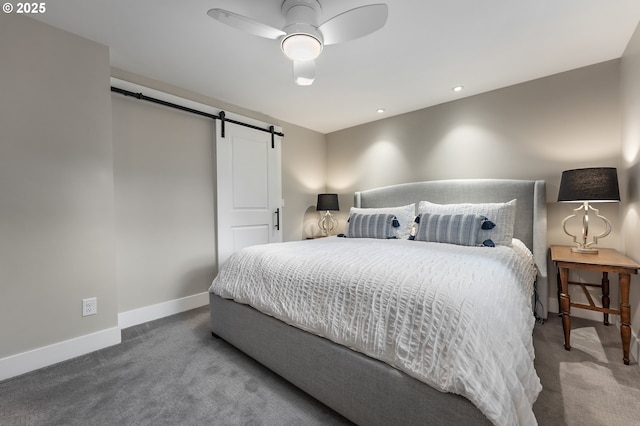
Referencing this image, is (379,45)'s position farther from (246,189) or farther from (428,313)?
(246,189)

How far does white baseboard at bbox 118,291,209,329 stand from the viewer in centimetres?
248

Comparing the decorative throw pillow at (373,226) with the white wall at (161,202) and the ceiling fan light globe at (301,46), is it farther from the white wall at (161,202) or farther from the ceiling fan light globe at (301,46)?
the ceiling fan light globe at (301,46)

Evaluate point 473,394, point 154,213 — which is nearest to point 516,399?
point 473,394

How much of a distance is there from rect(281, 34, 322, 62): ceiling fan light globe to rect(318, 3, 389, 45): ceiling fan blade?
0.26ft

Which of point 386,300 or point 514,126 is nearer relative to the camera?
point 386,300

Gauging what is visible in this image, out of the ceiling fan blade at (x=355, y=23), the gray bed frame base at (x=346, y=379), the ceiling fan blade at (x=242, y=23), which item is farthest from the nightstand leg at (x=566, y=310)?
the ceiling fan blade at (x=242, y=23)

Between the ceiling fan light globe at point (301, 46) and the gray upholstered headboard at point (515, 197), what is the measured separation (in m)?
2.24

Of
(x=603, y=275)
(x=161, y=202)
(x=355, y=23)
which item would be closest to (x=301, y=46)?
(x=355, y=23)

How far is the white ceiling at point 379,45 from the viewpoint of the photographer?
1762mm

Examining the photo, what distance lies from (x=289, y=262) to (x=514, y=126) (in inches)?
111

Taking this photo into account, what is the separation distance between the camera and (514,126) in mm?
2869

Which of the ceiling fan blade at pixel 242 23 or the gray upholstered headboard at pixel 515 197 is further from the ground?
the ceiling fan blade at pixel 242 23

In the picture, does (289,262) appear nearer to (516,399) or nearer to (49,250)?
(516,399)

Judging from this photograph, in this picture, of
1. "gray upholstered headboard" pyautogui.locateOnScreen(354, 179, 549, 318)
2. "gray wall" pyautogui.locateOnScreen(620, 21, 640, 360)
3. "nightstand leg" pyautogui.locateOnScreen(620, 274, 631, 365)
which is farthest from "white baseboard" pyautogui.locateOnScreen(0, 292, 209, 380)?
"gray wall" pyautogui.locateOnScreen(620, 21, 640, 360)
